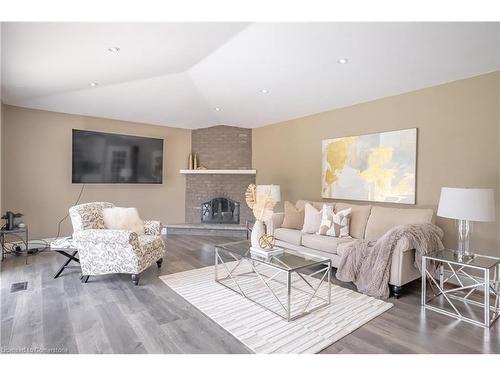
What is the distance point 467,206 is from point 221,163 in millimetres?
4641

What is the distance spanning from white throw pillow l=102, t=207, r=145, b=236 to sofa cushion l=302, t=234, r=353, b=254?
2.22 m

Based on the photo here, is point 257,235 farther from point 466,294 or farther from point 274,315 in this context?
point 466,294

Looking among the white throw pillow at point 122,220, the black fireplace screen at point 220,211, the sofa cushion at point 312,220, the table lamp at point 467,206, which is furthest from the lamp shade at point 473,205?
the black fireplace screen at point 220,211

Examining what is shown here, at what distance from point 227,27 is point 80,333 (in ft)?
9.39

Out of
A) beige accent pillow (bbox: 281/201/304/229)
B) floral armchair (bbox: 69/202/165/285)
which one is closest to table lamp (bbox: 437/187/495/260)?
beige accent pillow (bbox: 281/201/304/229)

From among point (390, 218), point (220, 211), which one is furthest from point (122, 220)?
point (390, 218)

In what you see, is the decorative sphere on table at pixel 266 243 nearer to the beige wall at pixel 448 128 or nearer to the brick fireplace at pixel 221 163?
the beige wall at pixel 448 128

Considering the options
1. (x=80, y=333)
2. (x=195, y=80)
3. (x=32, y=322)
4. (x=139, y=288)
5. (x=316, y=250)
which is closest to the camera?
(x=80, y=333)

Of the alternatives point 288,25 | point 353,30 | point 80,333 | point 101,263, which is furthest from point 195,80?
point 80,333

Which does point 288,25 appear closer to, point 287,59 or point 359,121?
point 287,59

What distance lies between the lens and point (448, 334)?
2.16m

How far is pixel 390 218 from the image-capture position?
351 cm

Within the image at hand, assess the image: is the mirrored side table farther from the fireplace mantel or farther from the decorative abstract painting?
the fireplace mantel

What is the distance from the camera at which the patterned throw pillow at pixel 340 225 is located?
3.74 m
